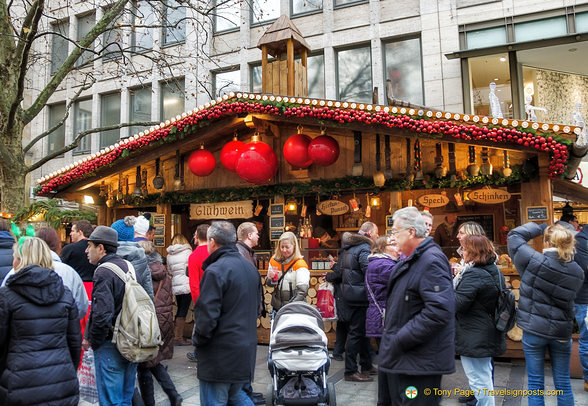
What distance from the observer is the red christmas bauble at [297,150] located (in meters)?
8.62

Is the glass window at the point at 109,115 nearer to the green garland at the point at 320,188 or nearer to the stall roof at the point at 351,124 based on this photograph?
the green garland at the point at 320,188

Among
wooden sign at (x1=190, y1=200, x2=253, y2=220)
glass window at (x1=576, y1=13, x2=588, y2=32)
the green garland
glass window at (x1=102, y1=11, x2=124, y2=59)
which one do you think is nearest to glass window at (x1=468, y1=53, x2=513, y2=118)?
glass window at (x1=576, y1=13, x2=588, y2=32)

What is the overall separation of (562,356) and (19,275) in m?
4.79

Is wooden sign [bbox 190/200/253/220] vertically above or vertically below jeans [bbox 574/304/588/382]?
above

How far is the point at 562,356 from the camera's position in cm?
435

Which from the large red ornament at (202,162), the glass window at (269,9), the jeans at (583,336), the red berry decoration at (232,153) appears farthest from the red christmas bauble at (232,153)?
the glass window at (269,9)

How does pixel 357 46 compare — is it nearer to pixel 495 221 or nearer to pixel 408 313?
pixel 495 221

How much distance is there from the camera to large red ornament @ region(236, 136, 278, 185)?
330 inches

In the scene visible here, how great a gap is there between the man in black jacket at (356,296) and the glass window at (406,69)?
378 inches

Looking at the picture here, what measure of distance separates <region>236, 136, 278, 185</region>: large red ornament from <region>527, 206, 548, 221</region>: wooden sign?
178 inches

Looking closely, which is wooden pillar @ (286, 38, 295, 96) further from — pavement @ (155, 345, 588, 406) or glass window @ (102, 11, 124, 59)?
pavement @ (155, 345, 588, 406)

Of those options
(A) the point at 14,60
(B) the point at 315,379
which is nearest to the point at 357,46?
(A) the point at 14,60

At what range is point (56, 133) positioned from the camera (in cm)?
2083

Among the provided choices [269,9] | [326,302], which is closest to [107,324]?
[326,302]
